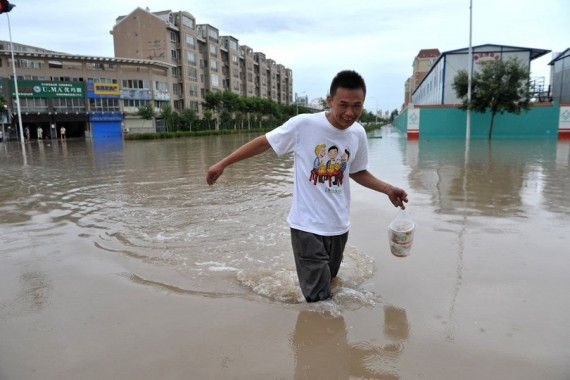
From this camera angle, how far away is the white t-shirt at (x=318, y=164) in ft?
8.96

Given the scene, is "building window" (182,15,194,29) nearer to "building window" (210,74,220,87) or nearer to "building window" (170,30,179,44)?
"building window" (170,30,179,44)

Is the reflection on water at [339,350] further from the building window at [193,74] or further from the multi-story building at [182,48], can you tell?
the building window at [193,74]

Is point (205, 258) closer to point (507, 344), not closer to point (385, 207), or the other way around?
point (507, 344)

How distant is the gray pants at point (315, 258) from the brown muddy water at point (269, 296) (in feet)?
0.50

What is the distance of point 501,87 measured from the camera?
24.5 metres

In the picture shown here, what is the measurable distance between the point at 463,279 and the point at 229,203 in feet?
13.7

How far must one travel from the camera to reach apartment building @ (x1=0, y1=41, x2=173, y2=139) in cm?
4575

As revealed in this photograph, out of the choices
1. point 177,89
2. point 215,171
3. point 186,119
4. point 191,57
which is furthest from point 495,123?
point 191,57

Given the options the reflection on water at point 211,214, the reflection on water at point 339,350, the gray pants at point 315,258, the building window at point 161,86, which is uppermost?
the building window at point 161,86

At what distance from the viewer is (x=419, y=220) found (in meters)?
5.54

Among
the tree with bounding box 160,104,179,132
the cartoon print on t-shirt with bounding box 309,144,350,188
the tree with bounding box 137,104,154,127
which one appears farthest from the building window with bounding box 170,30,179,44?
the cartoon print on t-shirt with bounding box 309,144,350,188

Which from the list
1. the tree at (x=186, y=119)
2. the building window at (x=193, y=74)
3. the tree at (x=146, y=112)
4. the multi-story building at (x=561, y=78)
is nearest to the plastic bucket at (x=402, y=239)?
the multi-story building at (x=561, y=78)

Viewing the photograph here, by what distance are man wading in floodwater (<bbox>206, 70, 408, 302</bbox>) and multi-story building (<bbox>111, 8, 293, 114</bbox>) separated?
189ft

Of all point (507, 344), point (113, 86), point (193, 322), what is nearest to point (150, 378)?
point (193, 322)
